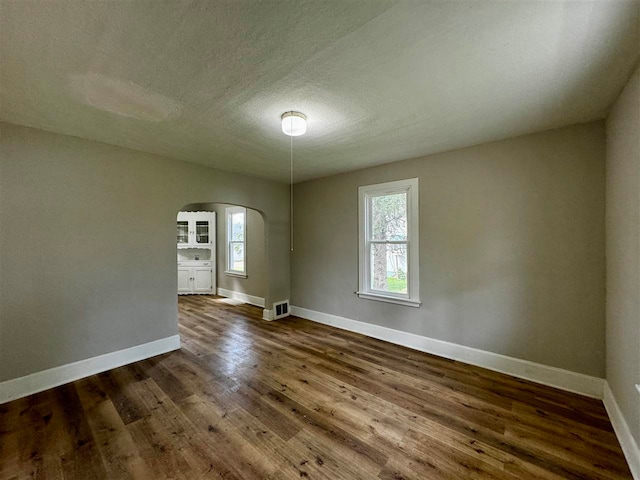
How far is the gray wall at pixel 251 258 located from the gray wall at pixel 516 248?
2.76 m

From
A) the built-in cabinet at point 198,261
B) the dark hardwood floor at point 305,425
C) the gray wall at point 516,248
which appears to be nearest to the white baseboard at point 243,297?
the built-in cabinet at point 198,261

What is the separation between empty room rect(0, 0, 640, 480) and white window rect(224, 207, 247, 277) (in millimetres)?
2125

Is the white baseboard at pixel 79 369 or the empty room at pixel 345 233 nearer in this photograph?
the empty room at pixel 345 233

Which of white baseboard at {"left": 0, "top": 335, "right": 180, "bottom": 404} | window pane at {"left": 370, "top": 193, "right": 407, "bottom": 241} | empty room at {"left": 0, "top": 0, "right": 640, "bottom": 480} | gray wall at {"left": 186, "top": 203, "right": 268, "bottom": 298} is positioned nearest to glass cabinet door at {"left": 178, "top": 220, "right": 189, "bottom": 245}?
gray wall at {"left": 186, "top": 203, "right": 268, "bottom": 298}

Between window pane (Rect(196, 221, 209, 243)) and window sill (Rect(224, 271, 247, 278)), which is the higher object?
window pane (Rect(196, 221, 209, 243))

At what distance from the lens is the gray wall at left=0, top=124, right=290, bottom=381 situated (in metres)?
2.47

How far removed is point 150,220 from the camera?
3.32m

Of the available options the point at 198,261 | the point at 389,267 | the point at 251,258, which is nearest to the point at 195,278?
the point at 198,261

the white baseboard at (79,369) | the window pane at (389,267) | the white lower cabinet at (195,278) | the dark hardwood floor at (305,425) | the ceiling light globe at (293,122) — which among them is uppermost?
the ceiling light globe at (293,122)

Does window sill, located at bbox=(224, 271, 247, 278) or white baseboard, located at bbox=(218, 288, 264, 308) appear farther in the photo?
window sill, located at bbox=(224, 271, 247, 278)

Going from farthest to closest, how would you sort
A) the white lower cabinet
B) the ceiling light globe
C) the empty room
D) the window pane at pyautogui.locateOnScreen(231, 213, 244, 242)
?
the white lower cabinet, the window pane at pyautogui.locateOnScreen(231, 213, 244, 242), the ceiling light globe, the empty room

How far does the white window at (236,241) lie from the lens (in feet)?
20.2

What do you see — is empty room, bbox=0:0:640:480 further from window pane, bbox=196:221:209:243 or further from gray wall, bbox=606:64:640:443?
window pane, bbox=196:221:209:243

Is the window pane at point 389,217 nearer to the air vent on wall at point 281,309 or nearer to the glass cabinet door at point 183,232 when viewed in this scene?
the air vent on wall at point 281,309
